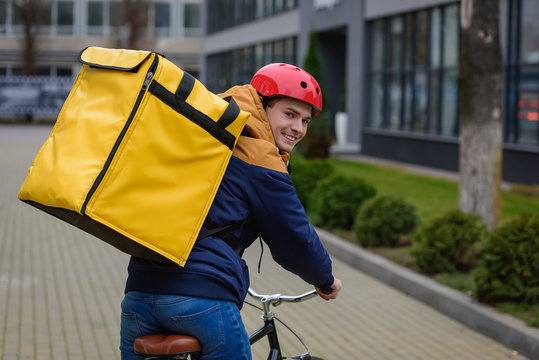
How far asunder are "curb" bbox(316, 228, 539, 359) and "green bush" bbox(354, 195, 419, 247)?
0.72 feet

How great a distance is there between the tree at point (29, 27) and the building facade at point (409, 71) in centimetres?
2271

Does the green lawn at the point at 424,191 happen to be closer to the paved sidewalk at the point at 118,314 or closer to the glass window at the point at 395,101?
the glass window at the point at 395,101

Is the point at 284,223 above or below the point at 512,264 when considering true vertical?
above

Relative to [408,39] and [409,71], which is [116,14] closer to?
[408,39]

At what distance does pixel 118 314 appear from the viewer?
6531 millimetres

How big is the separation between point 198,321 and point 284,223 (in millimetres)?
435

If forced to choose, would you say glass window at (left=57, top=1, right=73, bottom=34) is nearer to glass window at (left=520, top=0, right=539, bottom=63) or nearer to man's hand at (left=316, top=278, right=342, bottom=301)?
glass window at (left=520, top=0, right=539, bottom=63)

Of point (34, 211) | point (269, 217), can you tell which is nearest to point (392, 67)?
point (34, 211)

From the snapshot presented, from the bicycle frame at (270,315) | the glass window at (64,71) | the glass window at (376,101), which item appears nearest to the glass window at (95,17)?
the glass window at (64,71)

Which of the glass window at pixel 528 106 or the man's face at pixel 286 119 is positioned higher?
the glass window at pixel 528 106

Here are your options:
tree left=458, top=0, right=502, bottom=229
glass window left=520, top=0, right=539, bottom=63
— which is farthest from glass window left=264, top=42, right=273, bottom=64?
tree left=458, top=0, right=502, bottom=229

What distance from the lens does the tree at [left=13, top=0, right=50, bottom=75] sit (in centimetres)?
4972

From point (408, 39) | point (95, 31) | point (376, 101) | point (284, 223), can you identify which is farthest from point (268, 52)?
point (284, 223)

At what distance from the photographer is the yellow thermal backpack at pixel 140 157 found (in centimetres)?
239
